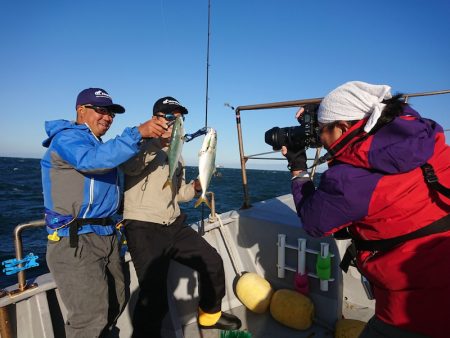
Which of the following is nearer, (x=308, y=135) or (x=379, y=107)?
(x=379, y=107)

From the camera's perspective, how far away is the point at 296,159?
102 inches

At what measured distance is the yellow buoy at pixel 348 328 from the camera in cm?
344

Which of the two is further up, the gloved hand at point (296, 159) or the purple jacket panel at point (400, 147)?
the purple jacket panel at point (400, 147)

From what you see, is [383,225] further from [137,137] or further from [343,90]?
[137,137]

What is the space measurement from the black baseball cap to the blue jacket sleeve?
32.6 inches

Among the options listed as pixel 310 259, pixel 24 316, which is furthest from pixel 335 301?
pixel 24 316

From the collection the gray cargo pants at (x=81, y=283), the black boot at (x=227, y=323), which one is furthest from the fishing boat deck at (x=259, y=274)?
the gray cargo pants at (x=81, y=283)

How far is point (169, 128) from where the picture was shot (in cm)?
273

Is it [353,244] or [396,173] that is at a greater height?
[396,173]

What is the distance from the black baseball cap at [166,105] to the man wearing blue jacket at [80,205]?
0.66 metres

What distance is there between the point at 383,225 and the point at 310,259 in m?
2.36

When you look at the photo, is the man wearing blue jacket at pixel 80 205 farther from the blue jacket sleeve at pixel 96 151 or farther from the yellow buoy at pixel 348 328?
the yellow buoy at pixel 348 328

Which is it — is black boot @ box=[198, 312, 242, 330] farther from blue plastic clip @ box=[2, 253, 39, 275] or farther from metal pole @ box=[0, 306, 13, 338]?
blue plastic clip @ box=[2, 253, 39, 275]

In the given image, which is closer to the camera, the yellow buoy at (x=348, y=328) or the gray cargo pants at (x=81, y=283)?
the gray cargo pants at (x=81, y=283)
